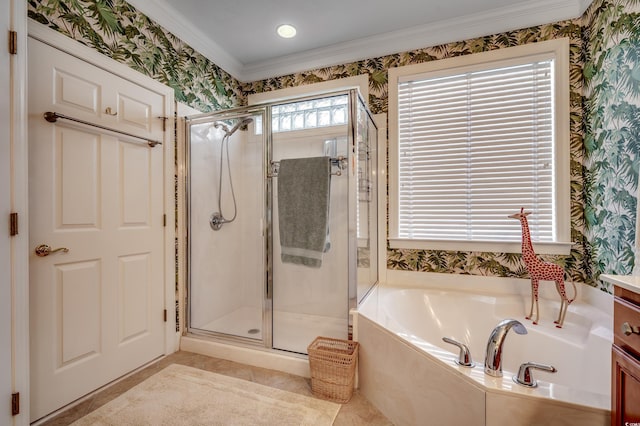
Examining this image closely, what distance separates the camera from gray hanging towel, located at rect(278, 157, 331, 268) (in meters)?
2.11

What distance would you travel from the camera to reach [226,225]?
8.52 ft

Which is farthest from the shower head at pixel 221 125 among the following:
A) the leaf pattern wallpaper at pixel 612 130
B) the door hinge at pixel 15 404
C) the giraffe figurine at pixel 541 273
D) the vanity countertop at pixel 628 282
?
the leaf pattern wallpaper at pixel 612 130

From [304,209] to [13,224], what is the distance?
1519 millimetres

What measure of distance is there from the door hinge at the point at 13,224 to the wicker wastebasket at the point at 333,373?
1610 millimetres

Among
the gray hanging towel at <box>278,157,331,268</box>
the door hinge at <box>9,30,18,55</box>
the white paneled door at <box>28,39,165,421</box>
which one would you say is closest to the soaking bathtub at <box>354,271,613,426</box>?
the gray hanging towel at <box>278,157,331,268</box>

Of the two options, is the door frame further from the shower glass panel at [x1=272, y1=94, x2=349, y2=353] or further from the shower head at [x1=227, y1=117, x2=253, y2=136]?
the shower glass panel at [x1=272, y1=94, x2=349, y2=353]

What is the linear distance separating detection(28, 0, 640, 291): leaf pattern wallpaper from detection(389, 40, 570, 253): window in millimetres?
87

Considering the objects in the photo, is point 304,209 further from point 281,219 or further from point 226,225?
point 226,225

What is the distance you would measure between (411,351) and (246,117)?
6.41ft

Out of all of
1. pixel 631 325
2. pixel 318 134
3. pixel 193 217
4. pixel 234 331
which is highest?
pixel 318 134

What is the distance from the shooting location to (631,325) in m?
0.86

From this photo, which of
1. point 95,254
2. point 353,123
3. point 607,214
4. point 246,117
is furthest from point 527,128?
point 95,254

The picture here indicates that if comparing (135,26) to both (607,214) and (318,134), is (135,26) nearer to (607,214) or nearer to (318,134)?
(318,134)

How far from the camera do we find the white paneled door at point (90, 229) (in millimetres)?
1529
